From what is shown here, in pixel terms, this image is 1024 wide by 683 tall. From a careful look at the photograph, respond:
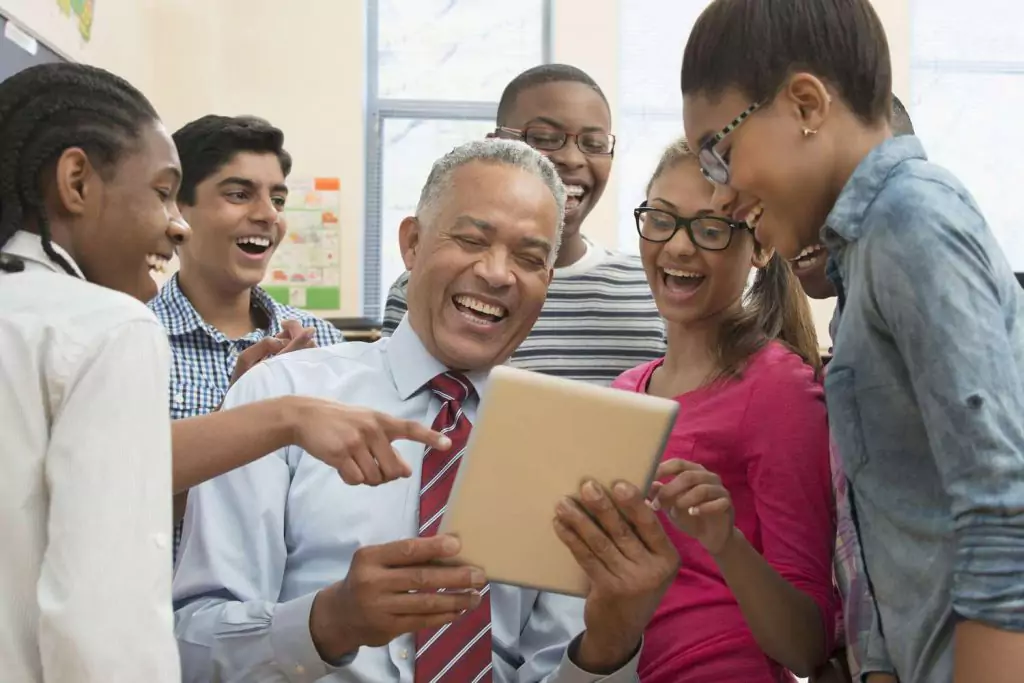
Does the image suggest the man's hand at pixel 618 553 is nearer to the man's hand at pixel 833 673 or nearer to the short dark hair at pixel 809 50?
the man's hand at pixel 833 673

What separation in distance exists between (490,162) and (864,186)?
0.78m

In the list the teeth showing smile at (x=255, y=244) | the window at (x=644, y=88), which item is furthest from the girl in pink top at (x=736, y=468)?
the window at (x=644, y=88)

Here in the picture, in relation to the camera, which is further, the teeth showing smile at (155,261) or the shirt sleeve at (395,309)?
the shirt sleeve at (395,309)

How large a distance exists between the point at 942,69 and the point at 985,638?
5361 millimetres

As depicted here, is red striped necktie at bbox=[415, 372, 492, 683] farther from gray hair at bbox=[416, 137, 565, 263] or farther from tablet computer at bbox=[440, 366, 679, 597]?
gray hair at bbox=[416, 137, 565, 263]

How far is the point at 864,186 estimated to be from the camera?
108cm

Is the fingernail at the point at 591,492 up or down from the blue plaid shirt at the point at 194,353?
up

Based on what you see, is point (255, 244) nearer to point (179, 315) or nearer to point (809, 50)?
point (179, 315)

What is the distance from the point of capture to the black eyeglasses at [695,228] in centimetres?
174

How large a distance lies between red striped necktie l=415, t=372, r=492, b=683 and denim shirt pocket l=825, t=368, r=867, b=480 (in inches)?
20.8

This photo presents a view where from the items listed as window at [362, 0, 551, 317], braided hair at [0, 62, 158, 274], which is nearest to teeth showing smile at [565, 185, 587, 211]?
braided hair at [0, 62, 158, 274]

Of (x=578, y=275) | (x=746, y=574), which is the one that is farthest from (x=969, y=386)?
(x=578, y=275)

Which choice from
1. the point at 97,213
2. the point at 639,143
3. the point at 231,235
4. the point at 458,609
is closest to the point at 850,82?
the point at 458,609

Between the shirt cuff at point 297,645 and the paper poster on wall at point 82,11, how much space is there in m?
2.24
